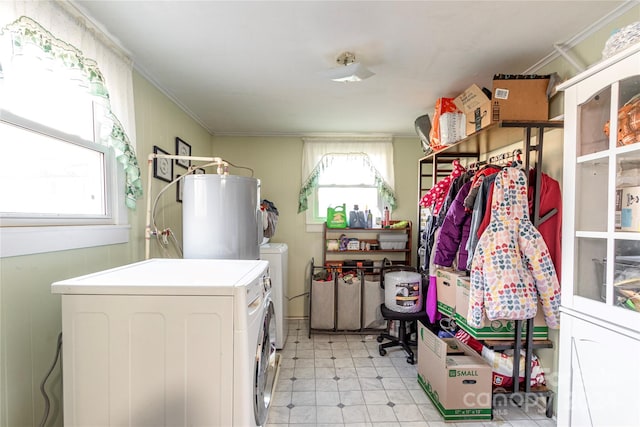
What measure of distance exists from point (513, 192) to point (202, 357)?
1694mm

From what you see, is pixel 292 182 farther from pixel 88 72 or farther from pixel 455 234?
pixel 88 72

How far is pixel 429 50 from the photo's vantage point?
5.31ft

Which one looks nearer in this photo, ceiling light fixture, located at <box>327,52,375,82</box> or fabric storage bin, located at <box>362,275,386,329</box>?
ceiling light fixture, located at <box>327,52,375,82</box>

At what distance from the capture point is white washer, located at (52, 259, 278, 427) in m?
0.96

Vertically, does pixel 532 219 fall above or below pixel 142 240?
above

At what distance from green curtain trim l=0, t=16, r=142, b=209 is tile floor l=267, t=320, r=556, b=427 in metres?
1.67

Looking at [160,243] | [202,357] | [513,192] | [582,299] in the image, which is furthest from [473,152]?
[160,243]

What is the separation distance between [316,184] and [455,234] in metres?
1.87

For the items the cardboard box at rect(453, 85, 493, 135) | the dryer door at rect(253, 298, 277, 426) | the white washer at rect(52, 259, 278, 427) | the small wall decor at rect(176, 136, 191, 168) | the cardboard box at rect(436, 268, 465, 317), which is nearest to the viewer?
the white washer at rect(52, 259, 278, 427)

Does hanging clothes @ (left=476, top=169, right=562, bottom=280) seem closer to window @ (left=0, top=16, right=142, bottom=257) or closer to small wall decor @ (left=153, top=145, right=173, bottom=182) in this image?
window @ (left=0, top=16, right=142, bottom=257)

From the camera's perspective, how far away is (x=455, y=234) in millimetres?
1826

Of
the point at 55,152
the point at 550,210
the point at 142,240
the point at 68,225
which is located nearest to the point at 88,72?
the point at 55,152

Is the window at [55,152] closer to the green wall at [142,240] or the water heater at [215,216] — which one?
the green wall at [142,240]

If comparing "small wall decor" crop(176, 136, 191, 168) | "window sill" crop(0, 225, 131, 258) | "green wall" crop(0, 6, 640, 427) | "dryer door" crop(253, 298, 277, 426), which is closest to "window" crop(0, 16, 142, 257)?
"window sill" crop(0, 225, 131, 258)
